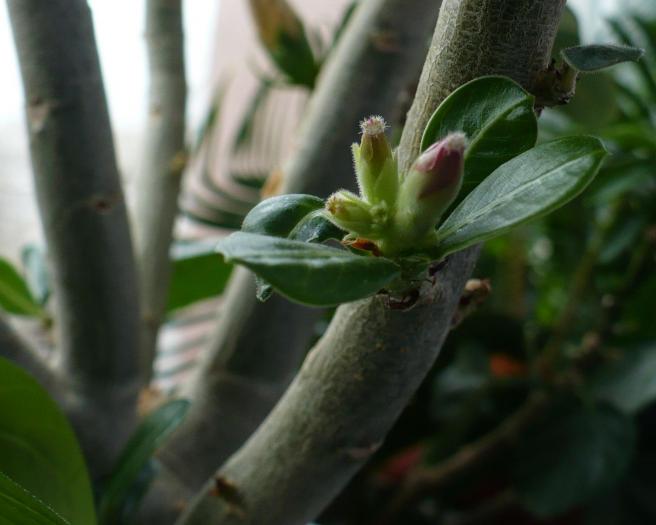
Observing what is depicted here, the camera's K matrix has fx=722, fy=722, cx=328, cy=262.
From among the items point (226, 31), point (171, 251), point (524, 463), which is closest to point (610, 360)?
point (524, 463)

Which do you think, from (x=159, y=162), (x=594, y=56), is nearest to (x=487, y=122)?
(x=594, y=56)

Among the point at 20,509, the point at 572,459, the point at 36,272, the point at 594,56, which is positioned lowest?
the point at 572,459

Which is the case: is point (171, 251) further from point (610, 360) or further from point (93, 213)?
point (610, 360)

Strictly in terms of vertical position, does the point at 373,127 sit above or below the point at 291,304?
above

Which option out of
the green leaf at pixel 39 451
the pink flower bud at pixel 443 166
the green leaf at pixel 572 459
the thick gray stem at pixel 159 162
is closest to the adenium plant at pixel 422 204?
the pink flower bud at pixel 443 166

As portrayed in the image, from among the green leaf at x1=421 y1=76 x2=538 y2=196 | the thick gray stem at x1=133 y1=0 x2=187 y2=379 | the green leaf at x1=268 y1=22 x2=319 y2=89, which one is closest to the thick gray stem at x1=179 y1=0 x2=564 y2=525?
the green leaf at x1=421 y1=76 x2=538 y2=196

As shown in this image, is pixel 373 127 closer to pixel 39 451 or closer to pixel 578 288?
pixel 39 451

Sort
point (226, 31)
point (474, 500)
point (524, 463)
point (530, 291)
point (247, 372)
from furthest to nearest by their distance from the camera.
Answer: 1. point (226, 31)
2. point (530, 291)
3. point (474, 500)
4. point (524, 463)
5. point (247, 372)

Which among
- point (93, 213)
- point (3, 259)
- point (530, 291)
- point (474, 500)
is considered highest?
point (93, 213)
